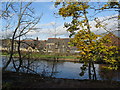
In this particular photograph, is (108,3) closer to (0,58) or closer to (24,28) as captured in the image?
(24,28)

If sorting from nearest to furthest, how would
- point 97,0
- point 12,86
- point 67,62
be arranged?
point 12,86, point 97,0, point 67,62

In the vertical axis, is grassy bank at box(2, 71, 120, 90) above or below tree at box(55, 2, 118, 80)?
below

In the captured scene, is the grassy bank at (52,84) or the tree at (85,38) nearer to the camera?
the grassy bank at (52,84)

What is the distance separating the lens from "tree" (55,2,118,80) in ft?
15.7

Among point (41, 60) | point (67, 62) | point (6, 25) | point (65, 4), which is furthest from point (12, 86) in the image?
point (67, 62)

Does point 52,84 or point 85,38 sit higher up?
point 85,38

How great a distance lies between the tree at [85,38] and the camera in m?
4.78

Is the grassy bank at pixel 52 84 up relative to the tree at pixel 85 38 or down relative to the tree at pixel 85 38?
down

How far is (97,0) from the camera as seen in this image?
510cm

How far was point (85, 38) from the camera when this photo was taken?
4887mm

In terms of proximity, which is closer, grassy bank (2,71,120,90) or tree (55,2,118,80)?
grassy bank (2,71,120,90)

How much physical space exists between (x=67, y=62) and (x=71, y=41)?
9.98 meters

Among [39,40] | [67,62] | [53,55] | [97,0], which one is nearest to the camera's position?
[97,0]

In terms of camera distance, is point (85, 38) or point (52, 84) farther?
point (85, 38)
